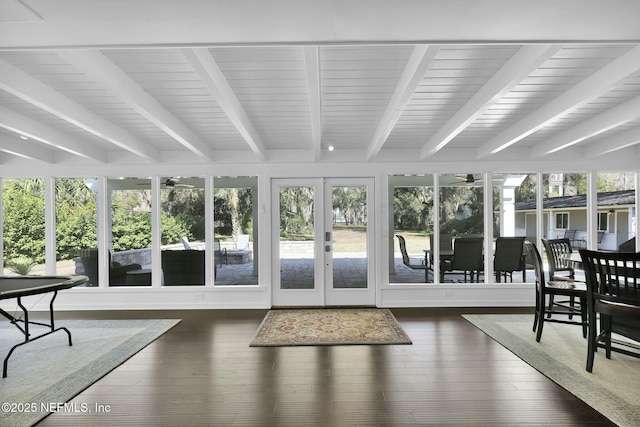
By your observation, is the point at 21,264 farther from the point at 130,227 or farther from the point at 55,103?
the point at 55,103

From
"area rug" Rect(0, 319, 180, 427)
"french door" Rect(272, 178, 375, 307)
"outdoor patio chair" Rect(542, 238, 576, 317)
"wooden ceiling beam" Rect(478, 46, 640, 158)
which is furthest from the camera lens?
"french door" Rect(272, 178, 375, 307)

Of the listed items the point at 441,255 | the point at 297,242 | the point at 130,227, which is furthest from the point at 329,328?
the point at 130,227

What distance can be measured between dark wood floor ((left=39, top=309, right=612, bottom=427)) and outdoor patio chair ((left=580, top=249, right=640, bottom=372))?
0.75m

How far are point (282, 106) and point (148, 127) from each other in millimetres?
1804

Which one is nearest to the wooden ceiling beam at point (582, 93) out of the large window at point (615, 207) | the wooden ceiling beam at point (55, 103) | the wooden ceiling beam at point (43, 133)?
the large window at point (615, 207)

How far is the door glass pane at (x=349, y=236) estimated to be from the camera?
5.52 metres

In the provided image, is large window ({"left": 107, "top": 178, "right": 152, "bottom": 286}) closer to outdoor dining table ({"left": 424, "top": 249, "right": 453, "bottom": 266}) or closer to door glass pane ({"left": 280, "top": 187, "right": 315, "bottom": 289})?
door glass pane ({"left": 280, "top": 187, "right": 315, "bottom": 289})

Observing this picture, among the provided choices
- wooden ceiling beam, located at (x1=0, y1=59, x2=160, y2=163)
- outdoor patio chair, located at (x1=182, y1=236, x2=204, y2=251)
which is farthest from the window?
wooden ceiling beam, located at (x1=0, y1=59, x2=160, y2=163)

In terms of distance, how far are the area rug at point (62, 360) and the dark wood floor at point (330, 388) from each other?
16 cm

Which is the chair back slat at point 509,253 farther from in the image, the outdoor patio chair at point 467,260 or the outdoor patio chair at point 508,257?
the outdoor patio chair at point 467,260

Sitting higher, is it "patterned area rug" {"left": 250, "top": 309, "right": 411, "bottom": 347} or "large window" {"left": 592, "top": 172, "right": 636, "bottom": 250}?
"large window" {"left": 592, "top": 172, "right": 636, "bottom": 250}

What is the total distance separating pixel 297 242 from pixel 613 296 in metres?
3.89

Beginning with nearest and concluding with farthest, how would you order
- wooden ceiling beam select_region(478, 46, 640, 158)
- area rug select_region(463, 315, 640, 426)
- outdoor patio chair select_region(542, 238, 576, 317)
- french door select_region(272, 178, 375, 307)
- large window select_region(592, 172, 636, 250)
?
wooden ceiling beam select_region(478, 46, 640, 158) < area rug select_region(463, 315, 640, 426) < outdoor patio chair select_region(542, 238, 576, 317) < large window select_region(592, 172, 636, 250) < french door select_region(272, 178, 375, 307)

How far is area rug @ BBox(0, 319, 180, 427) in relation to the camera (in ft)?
8.61
